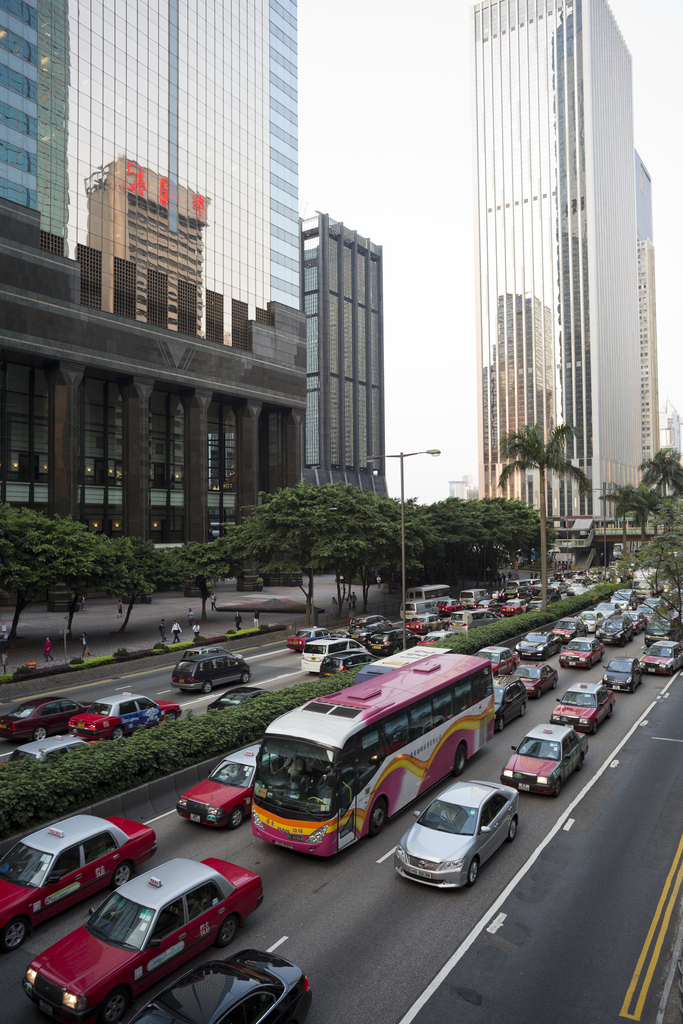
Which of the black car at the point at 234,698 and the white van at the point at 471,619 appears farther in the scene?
the white van at the point at 471,619

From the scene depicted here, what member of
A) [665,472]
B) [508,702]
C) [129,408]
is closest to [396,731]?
[508,702]

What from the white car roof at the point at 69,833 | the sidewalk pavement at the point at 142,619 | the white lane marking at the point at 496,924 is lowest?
the sidewalk pavement at the point at 142,619

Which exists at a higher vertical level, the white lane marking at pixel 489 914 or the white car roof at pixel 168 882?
the white car roof at pixel 168 882

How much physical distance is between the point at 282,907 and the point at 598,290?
186 m

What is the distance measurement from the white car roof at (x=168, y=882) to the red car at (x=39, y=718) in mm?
14061

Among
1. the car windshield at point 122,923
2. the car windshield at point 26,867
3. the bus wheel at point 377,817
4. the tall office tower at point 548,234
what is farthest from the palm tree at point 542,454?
the tall office tower at point 548,234

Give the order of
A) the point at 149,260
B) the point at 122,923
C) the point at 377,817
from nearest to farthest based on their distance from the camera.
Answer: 1. the point at 122,923
2. the point at 377,817
3. the point at 149,260

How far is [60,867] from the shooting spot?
37.9 ft

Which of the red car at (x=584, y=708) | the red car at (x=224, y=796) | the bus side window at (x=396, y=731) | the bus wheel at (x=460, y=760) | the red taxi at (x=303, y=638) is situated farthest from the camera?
the red taxi at (x=303, y=638)

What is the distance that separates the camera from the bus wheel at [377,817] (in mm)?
15070

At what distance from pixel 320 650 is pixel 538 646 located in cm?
1174

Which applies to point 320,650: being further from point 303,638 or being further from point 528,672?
point 528,672

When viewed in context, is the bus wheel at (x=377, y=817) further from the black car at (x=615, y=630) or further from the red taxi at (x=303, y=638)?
the black car at (x=615, y=630)

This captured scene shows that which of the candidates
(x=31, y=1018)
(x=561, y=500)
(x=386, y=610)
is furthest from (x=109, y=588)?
(x=561, y=500)
